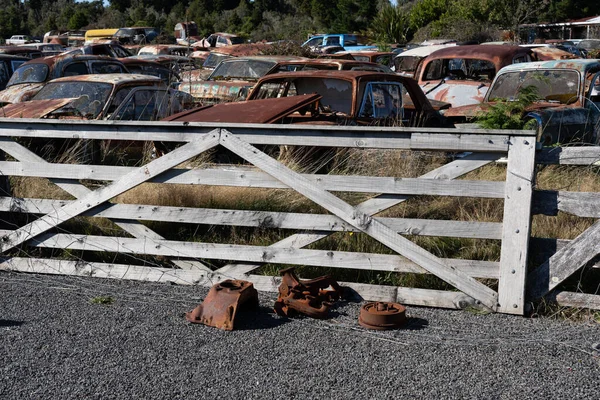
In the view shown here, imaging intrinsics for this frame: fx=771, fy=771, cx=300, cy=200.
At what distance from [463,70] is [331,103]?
16.9 ft

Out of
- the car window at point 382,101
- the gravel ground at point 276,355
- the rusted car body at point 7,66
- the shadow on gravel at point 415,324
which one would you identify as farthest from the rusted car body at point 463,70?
the rusted car body at point 7,66

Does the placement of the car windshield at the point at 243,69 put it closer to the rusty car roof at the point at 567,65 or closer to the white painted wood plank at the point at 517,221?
the rusty car roof at the point at 567,65

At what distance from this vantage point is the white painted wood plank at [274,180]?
5.06 metres

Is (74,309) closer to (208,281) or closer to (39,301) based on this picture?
(39,301)

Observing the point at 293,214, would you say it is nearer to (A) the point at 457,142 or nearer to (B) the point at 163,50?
(A) the point at 457,142

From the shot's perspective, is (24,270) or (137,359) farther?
(24,270)

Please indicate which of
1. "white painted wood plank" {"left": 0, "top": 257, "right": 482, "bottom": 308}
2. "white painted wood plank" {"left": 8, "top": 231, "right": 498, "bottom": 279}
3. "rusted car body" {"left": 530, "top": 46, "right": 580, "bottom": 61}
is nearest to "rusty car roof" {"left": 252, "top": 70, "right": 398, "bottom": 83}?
"white painted wood plank" {"left": 8, "top": 231, "right": 498, "bottom": 279}

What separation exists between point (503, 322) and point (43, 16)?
234 ft

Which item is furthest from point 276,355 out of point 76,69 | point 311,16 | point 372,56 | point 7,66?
point 311,16

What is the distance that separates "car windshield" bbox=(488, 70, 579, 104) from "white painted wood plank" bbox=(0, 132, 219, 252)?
576 cm

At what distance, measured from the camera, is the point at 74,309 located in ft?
16.5

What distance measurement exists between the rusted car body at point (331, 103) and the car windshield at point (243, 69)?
4.24m

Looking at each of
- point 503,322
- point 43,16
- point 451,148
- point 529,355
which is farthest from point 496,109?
point 43,16

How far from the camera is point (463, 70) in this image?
13.7 metres
